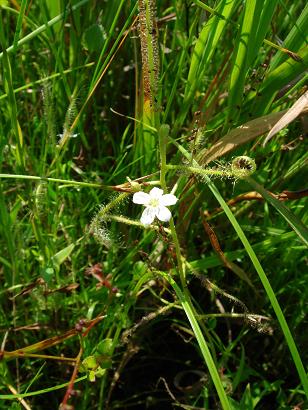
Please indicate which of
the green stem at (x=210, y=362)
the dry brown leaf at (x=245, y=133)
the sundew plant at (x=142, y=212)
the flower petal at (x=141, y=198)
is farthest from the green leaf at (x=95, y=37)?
the green stem at (x=210, y=362)

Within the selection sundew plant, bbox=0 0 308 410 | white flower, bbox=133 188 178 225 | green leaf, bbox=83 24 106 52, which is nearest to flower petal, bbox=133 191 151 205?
white flower, bbox=133 188 178 225

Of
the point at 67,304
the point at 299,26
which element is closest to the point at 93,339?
the point at 67,304

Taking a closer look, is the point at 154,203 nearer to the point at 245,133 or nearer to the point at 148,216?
the point at 148,216

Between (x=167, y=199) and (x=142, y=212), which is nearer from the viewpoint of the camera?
(x=167, y=199)

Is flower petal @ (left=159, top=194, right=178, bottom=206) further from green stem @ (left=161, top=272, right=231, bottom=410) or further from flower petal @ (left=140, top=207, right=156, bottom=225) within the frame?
green stem @ (left=161, top=272, right=231, bottom=410)

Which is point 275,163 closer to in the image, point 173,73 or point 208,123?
point 208,123

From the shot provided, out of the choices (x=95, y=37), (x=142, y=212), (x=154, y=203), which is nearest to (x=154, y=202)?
(x=154, y=203)

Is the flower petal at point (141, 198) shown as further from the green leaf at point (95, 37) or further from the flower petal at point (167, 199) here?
the green leaf at point (95, 37)
